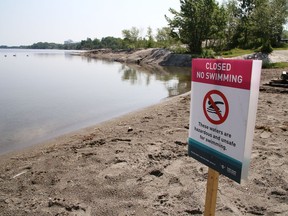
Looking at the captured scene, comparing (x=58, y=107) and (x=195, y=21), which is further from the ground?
(x=195, y=21)

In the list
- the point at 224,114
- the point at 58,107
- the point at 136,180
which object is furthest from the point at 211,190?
the point at 58,107

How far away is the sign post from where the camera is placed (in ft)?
7.72

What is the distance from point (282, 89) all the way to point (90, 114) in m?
9.70

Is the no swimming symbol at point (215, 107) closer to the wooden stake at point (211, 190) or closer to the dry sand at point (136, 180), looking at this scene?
the wooden stake at point (211, 190)

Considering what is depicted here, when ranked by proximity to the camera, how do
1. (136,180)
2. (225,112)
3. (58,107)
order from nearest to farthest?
1. (225,112)
2. (136,180)
3. (58,107)

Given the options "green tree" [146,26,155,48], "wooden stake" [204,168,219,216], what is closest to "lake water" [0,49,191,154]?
"wooden stake" [204,168,219,216]

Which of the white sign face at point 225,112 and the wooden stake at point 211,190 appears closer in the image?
the white sign face at point 225,112

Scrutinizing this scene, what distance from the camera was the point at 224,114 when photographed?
2551 millimetres

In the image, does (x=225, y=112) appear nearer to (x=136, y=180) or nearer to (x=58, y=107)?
(x=136, y=180)

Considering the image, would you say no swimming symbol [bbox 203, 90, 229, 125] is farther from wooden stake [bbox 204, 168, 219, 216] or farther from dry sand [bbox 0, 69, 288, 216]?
dry sand [bbox 0, 69, 288, 216]

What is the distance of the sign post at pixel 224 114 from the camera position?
2.35m

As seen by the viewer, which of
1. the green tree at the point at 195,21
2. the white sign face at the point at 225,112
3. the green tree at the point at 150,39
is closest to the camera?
the white sign face at the point at 225,112

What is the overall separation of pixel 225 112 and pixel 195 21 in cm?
5186

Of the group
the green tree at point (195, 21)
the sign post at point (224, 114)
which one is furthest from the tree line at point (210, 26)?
the sign post at point (224, 114)
